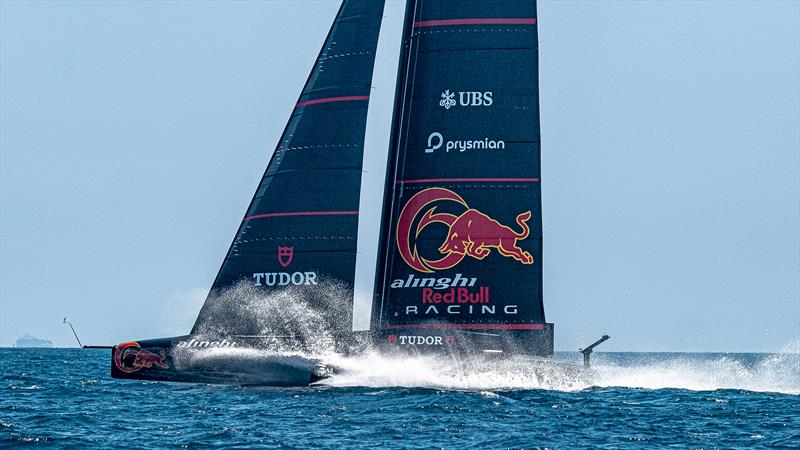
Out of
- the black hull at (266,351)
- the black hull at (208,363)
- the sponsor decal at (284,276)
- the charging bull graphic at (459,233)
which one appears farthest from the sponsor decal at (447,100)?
the black hull at (208,363)

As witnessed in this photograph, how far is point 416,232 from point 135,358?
23.1 feet

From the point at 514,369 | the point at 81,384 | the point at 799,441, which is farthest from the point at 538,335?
the point at 81,384

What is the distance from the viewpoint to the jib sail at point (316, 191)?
28.4 meters

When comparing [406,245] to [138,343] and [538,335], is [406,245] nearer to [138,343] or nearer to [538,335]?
[538,335]

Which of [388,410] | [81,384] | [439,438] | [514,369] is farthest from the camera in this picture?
[81,384]

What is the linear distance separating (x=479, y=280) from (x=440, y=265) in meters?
Answer: 0.95

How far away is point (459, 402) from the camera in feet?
81.9

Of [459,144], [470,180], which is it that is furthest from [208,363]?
[459,144]

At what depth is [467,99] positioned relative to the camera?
2808cm

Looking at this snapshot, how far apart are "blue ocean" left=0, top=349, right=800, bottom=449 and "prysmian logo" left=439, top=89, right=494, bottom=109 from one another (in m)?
5.84

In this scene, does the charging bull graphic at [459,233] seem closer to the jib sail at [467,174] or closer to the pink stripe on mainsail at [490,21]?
the jib sail at [467,174]

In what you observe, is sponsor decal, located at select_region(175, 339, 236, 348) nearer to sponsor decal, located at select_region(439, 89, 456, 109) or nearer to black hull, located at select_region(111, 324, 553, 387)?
black hull, located at select_region(111, 324, 553, 387)

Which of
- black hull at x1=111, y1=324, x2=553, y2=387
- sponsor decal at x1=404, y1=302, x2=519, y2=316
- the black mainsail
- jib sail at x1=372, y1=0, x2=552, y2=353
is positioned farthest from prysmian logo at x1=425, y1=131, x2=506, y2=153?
black hull at x1=111, y1=324, x2=553, y2=387

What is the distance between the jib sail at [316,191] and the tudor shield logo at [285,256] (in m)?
0.02
